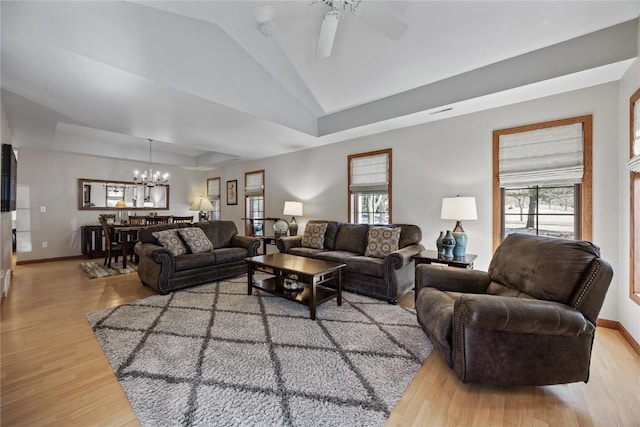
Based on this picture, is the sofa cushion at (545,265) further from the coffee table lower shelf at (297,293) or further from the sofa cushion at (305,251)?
the sofa cushion at (305,251)

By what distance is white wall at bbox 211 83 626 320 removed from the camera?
270cm

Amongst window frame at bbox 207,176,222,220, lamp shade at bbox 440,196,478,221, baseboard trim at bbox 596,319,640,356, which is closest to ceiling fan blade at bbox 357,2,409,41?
lamp shade at bbox 440,196,478,221

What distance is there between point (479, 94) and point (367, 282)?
2570 mm

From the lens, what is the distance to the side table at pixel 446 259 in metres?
3.01

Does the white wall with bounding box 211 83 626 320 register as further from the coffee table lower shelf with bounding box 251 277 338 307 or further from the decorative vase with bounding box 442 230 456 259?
the coffee table lower shelf with bounding box 251 277 338 307

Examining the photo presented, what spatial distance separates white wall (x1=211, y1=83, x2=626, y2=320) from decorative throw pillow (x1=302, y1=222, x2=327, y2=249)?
57 centimetres

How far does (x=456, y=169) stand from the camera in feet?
12.1

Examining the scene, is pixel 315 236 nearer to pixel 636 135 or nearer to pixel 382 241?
pixel 382 241

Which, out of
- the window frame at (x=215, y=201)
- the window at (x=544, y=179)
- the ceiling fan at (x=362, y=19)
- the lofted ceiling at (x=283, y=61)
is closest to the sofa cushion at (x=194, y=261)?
the lofted ceiling at (x=283, y=61)

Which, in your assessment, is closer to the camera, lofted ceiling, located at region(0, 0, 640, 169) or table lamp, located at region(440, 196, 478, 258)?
lofted ceiling, located at region(0, 0, 640, 169)

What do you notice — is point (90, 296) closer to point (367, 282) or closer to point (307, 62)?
point (367, 282)

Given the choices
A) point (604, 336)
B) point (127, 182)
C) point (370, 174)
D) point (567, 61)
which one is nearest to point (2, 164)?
point (127, 182)

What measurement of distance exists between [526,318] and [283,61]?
3.78 meters

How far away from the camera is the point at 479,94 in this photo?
9.84 ft
